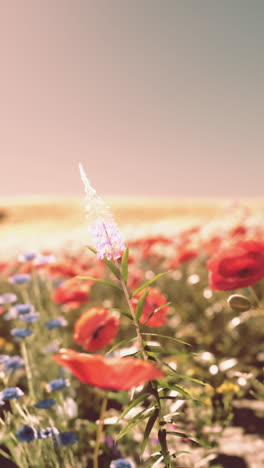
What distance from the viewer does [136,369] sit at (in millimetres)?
528

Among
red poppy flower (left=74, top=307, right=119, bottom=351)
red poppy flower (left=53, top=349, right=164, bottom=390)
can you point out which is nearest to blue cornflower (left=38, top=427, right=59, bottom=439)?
red poppy flower (left=74, top=307, right=119, bottom=351)

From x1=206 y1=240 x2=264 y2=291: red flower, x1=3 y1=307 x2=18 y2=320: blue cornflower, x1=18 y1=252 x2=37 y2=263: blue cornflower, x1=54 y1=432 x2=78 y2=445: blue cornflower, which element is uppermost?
x1=18 y1=252 x2=37 y2=263: blue cornflower

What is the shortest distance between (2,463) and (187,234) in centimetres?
240

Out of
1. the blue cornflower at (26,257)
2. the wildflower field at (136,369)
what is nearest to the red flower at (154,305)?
the wildflower field at (136,369)

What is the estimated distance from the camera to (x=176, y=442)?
181 cm

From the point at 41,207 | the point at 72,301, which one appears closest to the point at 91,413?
the point at 72,301

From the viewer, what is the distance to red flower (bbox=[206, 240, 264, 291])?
1189 millimetres

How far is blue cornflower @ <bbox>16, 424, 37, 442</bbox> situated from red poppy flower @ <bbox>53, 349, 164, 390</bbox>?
27.5 inches

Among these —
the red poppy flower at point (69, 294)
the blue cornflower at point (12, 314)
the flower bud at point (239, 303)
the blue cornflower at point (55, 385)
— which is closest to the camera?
the flower bud at point (239, 303)

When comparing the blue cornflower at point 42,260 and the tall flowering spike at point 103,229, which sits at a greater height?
the tall flowering spike at point 103,229

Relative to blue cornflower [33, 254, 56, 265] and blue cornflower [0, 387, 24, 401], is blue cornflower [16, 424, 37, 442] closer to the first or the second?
blue cornflower [0, 387, 24, 401]

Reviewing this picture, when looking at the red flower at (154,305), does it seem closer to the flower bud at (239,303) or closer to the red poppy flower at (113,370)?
the flower bud at (239,303)

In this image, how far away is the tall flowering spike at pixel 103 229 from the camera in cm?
75

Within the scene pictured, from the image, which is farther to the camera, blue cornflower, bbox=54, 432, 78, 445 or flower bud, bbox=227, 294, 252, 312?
blue cornflower, bbox=54, 432, 78, 445
